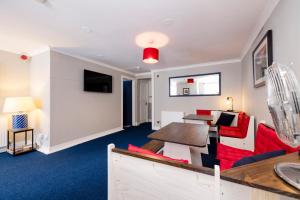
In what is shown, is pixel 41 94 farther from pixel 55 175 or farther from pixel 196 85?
pixel 196 85

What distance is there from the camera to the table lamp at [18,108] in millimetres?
2821

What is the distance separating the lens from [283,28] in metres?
1.46

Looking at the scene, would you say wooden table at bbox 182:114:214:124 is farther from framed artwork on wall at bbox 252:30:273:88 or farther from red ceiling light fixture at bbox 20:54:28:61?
red ceiling light fixture at bbox 20:54:28:61

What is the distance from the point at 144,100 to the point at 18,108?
184 inches

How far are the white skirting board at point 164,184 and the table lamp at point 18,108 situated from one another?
2.97 m

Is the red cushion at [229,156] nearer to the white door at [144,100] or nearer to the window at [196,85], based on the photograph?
the window at [196,85]

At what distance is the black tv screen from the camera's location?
385cm

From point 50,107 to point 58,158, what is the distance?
111 cm

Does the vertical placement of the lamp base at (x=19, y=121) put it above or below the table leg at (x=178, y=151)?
above

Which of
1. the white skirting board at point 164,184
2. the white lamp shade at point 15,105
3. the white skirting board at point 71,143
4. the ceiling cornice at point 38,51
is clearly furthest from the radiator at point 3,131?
the white skirting board at point 164,184

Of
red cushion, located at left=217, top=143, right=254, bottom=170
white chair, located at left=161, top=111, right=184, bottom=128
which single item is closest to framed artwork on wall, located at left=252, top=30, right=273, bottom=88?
red cushion, located at left=217, top=143, right=254, bottom=170

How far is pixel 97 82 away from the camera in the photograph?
418 centimetres

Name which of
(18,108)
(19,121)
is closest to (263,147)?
(18,108)

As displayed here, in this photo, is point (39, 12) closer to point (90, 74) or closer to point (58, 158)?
point (90, 74)
